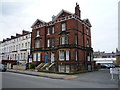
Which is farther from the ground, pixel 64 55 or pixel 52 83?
pixel 64 55

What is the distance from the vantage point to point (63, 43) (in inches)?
1142

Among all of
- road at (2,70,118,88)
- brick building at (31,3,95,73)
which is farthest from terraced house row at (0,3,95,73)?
road at (2,70,118,88)

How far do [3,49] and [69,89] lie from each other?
5093 cm

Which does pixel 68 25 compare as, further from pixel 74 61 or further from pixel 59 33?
pixel 74 61

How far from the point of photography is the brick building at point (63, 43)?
1084 inches

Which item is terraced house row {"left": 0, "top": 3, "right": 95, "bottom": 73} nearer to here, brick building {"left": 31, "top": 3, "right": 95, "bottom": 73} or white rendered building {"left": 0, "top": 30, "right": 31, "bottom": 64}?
brick building {"left": 31, "top": 3, "right": 95, "bottom": 73}

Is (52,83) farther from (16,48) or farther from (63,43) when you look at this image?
(16,48)

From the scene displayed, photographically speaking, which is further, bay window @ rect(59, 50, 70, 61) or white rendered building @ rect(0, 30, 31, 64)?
white rendered building @ rect(0, 30, 31, 64)

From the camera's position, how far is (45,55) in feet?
108

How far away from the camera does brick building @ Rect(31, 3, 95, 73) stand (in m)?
27.5

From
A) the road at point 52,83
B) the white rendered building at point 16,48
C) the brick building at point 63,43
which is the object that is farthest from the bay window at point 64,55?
the white rendered building at point 16,48

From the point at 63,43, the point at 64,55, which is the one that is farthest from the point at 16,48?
the point at 64,55

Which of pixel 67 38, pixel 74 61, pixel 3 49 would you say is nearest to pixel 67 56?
pixel 74 61

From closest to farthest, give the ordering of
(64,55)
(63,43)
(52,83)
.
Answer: (52,83) < (64,55) < (63,43)
